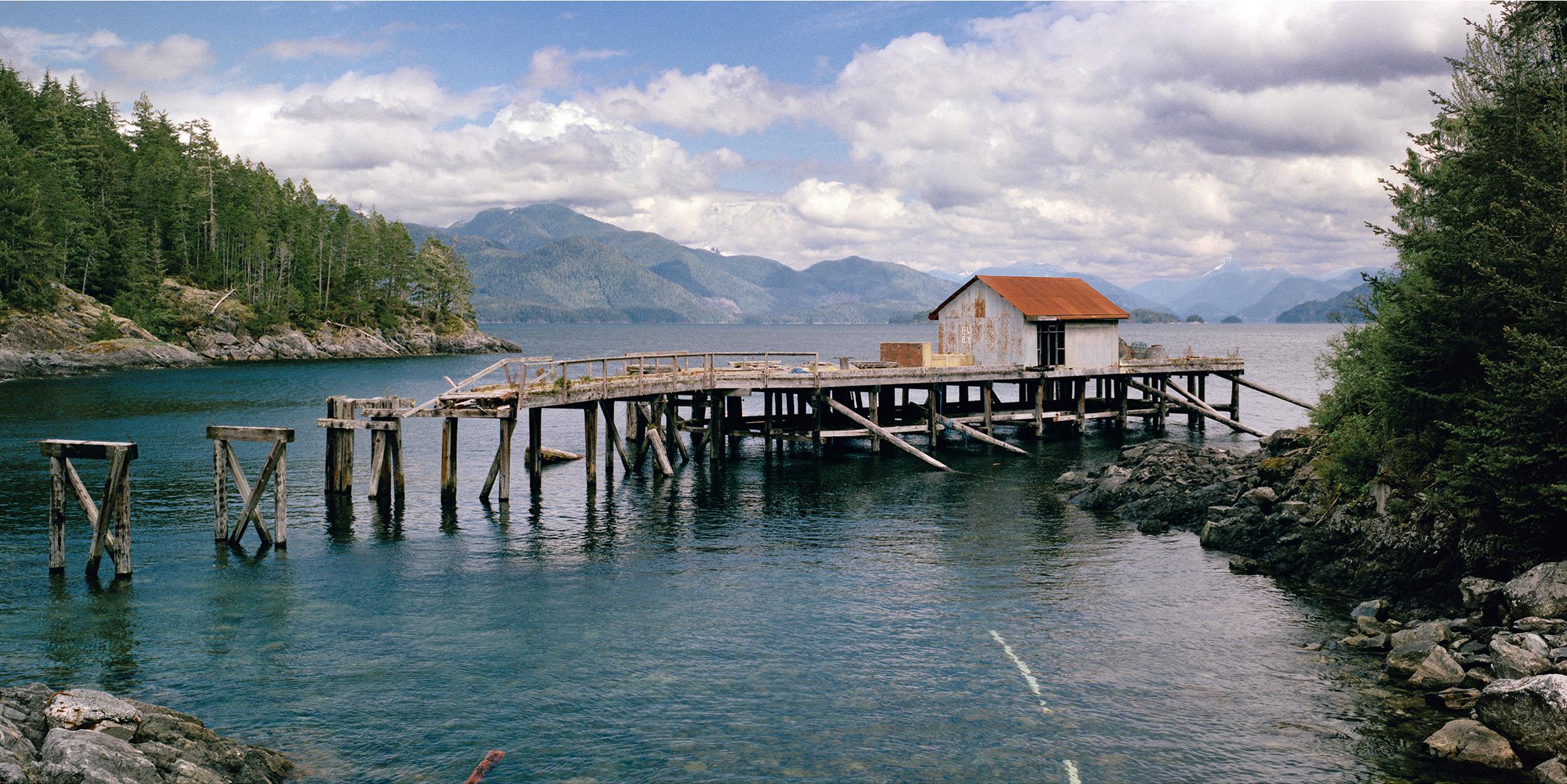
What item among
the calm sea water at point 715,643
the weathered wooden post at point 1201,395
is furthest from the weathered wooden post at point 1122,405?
the calm sea water at point 715,643

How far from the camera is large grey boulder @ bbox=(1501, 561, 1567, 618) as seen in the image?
17844 mm

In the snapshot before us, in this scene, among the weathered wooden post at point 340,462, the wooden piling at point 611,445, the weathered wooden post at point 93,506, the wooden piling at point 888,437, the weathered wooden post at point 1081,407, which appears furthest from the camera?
the weathered wooden post at point 1081,407

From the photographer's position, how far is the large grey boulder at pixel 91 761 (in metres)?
11.2

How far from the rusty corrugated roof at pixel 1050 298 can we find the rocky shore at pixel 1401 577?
15451 mm

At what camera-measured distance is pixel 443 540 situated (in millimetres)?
29531

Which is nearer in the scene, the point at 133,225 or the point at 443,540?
the point at 443,540

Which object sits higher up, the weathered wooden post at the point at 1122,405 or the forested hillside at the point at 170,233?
the forested hillside at the point at 170,233

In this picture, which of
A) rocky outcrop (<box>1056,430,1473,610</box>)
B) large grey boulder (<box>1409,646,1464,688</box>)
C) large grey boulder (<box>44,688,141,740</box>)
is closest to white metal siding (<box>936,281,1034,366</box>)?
rocky outcrop (<box>1056,430,1473,610</box>)

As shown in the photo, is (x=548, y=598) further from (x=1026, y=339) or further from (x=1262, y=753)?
(x=1026, y=339)

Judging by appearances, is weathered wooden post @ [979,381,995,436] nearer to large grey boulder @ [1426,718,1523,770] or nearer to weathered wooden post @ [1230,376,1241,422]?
weathered wooden post @ [1230,376,1241,422]

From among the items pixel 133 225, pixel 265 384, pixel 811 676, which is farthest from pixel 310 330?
pixel 811 676

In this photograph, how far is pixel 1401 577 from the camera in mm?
22828

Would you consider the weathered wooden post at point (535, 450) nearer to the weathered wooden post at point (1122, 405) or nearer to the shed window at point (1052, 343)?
the shed window at point (1052, 343)

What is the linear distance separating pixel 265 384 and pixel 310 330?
45877 mm
